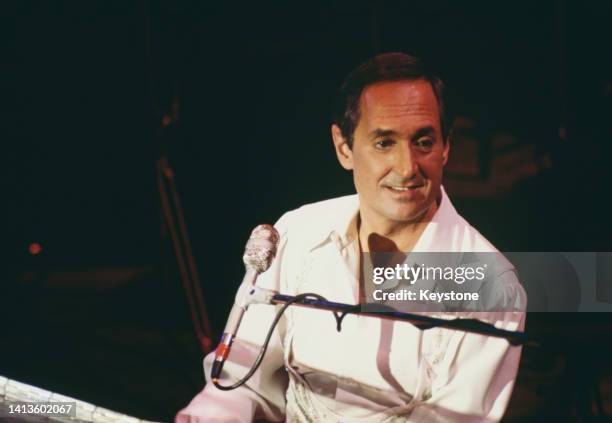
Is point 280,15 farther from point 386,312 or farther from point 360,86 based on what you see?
point 386,312

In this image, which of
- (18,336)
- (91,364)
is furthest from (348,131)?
(18,336)

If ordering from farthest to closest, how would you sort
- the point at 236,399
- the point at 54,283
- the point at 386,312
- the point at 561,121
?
the point at 54,283
the point at 561,121
the point at 236,399
the point at 386,312

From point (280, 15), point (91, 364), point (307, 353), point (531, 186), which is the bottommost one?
point (91, 364)

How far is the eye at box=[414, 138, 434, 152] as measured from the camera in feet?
7.07

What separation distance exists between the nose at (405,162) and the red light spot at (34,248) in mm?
2672

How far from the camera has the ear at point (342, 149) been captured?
238 centimetres

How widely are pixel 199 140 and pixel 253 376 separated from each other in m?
1.45

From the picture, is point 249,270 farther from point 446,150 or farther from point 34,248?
point 34,248

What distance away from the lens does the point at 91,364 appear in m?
3.60

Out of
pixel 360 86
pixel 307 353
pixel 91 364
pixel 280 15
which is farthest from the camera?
pixel 91 364

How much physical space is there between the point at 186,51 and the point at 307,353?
1.79 m

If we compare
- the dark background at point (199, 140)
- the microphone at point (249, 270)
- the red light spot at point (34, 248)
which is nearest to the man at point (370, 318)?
the dark background at point (199, 140)

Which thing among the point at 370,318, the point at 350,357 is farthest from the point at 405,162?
the point at 350,357

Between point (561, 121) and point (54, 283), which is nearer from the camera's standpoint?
point (561, 121)
